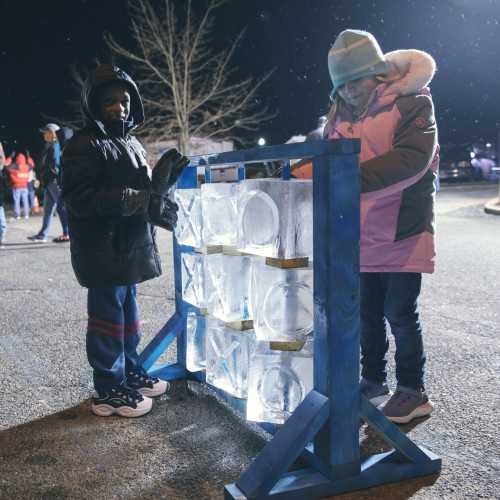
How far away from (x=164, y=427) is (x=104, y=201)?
1208 mm

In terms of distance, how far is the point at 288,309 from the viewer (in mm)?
2736

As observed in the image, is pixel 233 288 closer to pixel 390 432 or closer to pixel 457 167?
pixel 390 432

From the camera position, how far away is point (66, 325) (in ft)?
17.6

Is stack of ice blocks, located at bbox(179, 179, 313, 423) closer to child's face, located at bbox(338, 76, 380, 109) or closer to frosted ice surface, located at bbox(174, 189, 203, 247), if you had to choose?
frosted ice surface, located at bbox(174, 189, 203, 247)

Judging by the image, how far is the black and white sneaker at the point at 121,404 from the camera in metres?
3.39

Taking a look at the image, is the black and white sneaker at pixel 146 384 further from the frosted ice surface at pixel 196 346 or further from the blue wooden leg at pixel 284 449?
the blue wooden leg at pixel 284 449

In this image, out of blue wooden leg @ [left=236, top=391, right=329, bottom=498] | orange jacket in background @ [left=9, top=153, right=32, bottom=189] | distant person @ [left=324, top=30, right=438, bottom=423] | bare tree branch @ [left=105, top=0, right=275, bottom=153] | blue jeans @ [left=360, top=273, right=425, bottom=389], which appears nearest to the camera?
blue wooden leg @ [left=236, top=391, right=329, bottom=498]

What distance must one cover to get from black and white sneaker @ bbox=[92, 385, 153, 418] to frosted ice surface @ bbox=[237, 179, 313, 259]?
124 centimetres

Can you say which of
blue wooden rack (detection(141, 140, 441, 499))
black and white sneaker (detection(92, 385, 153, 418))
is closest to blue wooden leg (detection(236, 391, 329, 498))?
blue wooden rack (detection(141, 140, 441, 499))

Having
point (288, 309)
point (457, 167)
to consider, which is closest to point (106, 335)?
point (288, 309)

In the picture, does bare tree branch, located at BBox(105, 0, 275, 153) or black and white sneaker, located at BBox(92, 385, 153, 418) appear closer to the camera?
black and white sneaker, located at BBox(92, 385, 153, 418)

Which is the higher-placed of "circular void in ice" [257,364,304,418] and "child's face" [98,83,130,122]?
"child's face" [98,83,130,122]

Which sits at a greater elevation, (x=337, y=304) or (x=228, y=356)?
(x=337, y=304)

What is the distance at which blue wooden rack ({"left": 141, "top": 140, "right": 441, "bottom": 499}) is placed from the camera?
2439 millimetres
